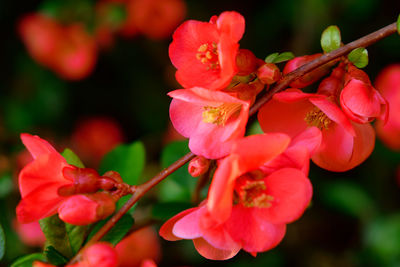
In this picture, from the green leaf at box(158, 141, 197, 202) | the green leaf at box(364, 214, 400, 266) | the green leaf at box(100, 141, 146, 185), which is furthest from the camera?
the green leaf at box(364, 214, 400, 266)

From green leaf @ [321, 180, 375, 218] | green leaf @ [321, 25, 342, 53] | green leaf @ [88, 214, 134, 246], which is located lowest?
green leaf @ [321, 180, 375, 218]

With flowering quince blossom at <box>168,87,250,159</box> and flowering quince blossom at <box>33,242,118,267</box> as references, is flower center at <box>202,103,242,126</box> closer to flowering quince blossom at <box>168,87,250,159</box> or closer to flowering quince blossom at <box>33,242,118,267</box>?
flowering quince blossom at <box>168,87,250,159</box>

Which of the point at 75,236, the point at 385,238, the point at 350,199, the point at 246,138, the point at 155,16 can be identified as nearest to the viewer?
the point at 246,138

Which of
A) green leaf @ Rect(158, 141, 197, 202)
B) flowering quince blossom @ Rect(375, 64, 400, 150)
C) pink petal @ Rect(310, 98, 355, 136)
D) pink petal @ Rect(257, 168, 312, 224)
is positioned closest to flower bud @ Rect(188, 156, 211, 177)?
pink petal @ Rect(257, 168, 312, 224)

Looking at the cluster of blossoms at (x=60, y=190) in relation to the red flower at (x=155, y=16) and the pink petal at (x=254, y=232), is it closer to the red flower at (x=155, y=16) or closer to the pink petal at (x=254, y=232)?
the pink petal at (x=254, y=232)

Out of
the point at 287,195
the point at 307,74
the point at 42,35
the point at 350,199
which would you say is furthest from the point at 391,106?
the point at 42,35

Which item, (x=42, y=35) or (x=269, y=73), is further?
(x=42, y=35)

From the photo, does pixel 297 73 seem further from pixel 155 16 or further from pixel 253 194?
pixel 155 16

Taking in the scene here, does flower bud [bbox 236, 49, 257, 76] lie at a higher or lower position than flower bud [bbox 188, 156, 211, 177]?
higher
